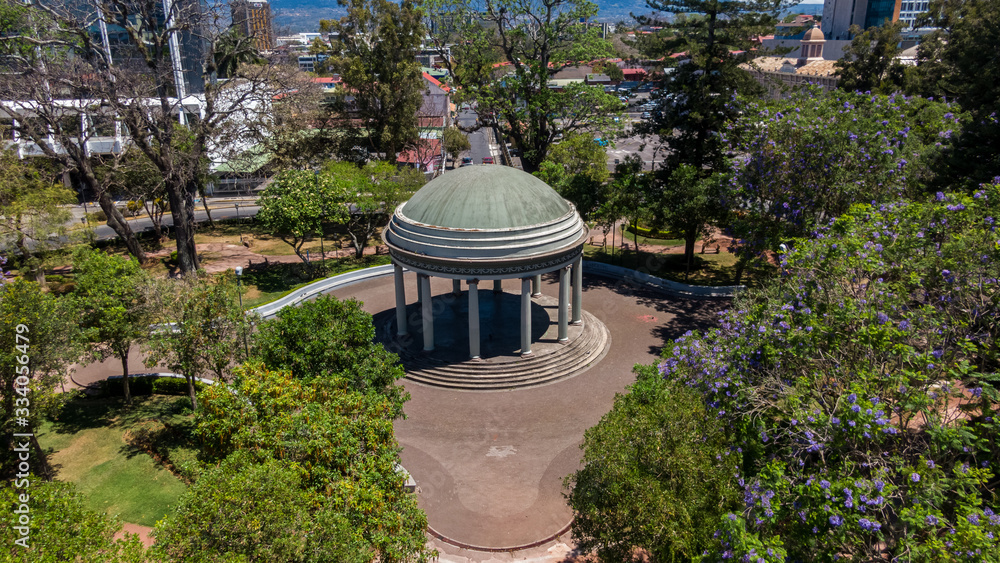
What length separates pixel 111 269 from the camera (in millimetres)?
28266

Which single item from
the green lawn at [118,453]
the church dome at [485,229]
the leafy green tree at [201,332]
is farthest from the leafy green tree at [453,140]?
the leafy green tree at [201,332]

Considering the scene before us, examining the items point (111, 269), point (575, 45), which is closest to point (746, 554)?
point (111, 269)

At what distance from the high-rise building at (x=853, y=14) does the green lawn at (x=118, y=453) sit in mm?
148433

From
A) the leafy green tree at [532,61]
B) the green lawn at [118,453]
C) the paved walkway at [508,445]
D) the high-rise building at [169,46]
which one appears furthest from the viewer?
the high-rise building at [169,46]

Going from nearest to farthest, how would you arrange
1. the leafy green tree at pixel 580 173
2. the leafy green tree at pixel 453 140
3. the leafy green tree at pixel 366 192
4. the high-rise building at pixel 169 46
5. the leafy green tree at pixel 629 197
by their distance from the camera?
the leafy green tree at pixel 629 197 < the leafy green tree at pixel 366 192 < the leafy green tree at pixel 580 173 < the high-rise building at pixel 169 46 < the leafy green tree at pixel 453 140

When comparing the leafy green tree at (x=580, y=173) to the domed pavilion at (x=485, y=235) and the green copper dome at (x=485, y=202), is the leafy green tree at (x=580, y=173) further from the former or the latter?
the green copper dome at (x=485, y=202)

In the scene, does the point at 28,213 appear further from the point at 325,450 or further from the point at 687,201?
the point at 687,201

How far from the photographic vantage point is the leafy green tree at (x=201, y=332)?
86.9 ft

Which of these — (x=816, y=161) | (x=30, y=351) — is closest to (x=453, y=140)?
(x=816, y=161)

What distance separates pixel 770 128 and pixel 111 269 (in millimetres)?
35358

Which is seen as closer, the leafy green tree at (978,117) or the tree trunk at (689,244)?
the leafy green tree at (978,117)

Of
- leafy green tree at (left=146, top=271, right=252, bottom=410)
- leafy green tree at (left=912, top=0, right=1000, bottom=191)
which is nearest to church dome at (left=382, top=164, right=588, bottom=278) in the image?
leafy green tree at (left=146, top=271, right=252, bottom=410)

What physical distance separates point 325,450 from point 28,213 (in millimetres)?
36150

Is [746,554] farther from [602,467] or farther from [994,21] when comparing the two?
[994,21]
